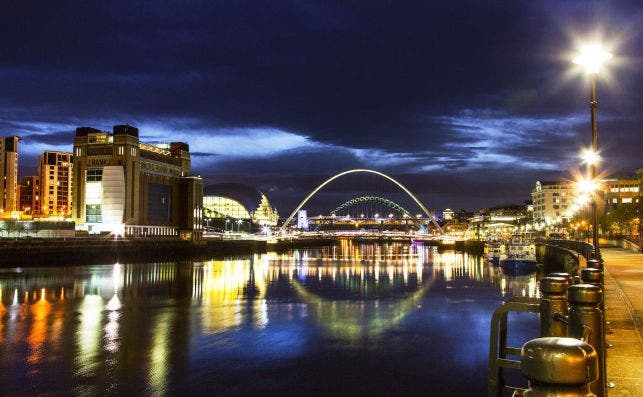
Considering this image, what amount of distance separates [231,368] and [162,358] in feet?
10.9

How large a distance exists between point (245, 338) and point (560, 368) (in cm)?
2739

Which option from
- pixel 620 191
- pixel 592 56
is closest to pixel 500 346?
pixel 592 56

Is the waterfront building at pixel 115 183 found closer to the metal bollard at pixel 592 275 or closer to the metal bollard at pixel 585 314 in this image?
the metal bollard at pixel 592 275

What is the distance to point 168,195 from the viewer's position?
128 meters

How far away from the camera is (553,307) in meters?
6.52

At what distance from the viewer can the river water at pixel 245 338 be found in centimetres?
2120

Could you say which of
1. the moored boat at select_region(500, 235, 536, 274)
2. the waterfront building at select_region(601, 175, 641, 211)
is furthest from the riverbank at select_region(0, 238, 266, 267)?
the waterfront building at select_region(601, 175, 641, 211)

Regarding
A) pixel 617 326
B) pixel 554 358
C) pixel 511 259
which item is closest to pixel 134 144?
pixel 511 259

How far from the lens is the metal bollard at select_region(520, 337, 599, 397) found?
10.1ft

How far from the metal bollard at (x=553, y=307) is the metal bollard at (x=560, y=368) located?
11.3 ft

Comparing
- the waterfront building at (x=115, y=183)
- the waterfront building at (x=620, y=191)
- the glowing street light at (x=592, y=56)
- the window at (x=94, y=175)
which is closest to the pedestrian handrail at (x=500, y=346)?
the glowing street light at (x=592, y=56)

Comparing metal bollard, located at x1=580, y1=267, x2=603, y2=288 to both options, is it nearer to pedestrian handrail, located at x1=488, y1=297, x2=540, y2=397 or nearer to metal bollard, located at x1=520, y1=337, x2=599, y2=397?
pedestrian handrail, located at x1=488, y1=297, x2=540, y2=397

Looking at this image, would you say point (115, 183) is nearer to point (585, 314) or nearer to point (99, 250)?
point (99, 250)

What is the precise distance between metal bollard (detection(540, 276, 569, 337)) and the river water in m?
14.5
